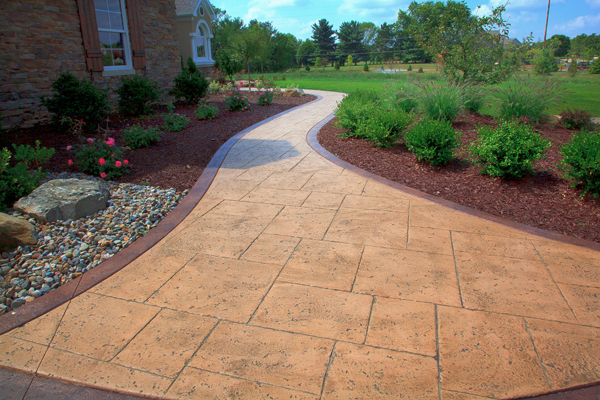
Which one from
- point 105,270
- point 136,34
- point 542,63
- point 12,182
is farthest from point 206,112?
point 542,63

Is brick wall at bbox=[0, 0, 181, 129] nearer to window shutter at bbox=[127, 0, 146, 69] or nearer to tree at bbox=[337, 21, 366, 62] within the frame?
window shutter at bbox=[127, 0, 146, 69]

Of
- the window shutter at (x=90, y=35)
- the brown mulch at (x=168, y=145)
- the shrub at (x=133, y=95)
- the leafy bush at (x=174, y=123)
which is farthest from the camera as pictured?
the shrub at (x=133, y=95)

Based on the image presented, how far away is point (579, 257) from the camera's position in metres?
2.79

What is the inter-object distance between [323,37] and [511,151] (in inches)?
2534

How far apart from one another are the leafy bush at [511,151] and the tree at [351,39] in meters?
54.7

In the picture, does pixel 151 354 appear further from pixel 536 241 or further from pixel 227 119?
pixel 227 119

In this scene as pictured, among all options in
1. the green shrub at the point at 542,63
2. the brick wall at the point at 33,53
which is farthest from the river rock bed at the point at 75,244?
the green shrub at the point at 542,63

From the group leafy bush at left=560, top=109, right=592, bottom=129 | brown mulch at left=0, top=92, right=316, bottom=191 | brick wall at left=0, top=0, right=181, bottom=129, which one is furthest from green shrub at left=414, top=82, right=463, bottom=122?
brick wall at left=0, top=0, right=181, bottom=129

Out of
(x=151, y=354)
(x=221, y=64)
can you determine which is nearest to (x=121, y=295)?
(x=151, y=354)

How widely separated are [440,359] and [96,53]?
887 cm

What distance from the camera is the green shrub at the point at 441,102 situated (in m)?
6.62

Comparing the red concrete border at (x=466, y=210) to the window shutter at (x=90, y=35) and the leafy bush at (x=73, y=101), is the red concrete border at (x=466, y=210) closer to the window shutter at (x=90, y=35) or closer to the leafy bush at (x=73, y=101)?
the leafy bush at (x=73, y=101)

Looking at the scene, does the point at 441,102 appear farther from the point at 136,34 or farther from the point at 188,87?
the point at 136,34

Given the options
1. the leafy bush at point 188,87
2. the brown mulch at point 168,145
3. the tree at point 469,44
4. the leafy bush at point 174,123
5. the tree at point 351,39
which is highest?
the tree at point 351,39
